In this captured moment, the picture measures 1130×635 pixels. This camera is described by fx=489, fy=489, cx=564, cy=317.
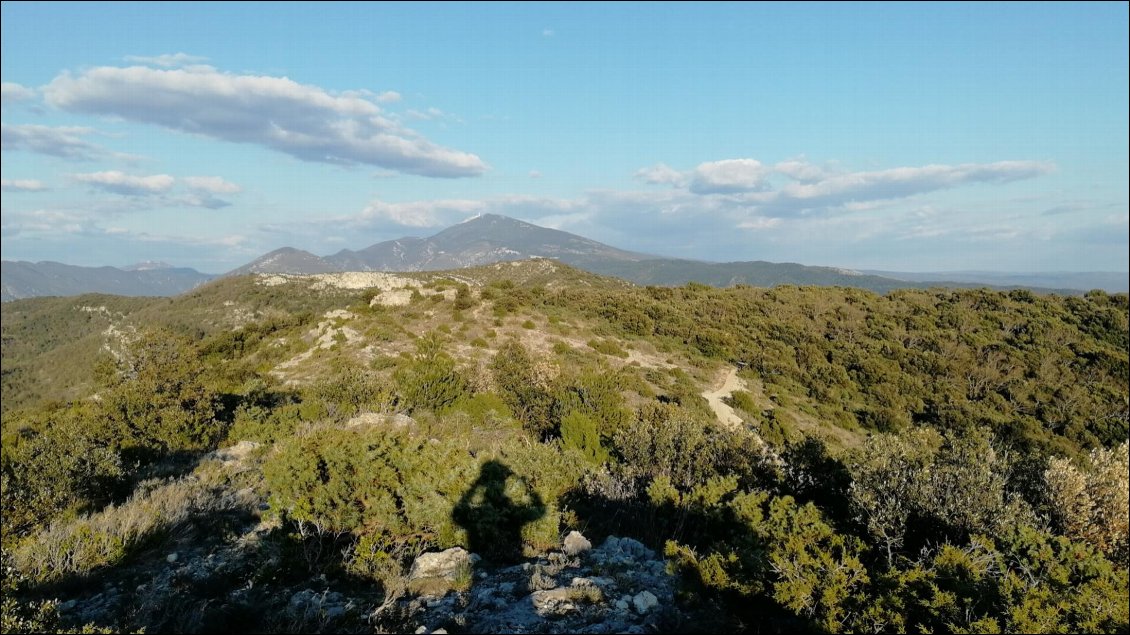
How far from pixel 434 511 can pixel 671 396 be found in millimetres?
15958

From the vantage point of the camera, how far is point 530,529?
7.86m

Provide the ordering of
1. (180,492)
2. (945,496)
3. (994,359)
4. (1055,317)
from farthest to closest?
(1055,317), (994,359), (180,492), (945,496)

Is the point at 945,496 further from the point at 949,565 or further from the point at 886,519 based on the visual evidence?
the point at 949,565

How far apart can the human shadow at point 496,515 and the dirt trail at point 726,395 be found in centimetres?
1209

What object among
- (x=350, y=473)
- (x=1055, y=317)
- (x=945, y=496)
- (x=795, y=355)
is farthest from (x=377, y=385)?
(x=1055, y=317)

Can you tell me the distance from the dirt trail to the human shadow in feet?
39.7

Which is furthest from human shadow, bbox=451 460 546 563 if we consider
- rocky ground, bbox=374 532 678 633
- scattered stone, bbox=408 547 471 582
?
scattered stone, bbox=408 547 471 582

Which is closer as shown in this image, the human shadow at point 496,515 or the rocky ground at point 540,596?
the rocky ground at point 540,596

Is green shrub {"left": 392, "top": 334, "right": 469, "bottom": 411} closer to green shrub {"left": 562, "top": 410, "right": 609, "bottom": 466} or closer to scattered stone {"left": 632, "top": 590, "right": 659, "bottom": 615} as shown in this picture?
green shrub {"left": 562, "top": 410, "right": 609, "bottom": 466}

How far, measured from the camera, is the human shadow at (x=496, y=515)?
7551 mm

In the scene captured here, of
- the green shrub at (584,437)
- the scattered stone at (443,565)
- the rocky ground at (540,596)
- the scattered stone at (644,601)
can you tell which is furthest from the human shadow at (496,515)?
the green shrub at (584,437)

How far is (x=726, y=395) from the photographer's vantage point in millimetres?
24625

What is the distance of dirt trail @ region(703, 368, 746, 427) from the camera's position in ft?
69.5

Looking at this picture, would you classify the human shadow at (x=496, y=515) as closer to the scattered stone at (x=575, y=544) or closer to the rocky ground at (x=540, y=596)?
the rocky ground at (x=540, y=596)
